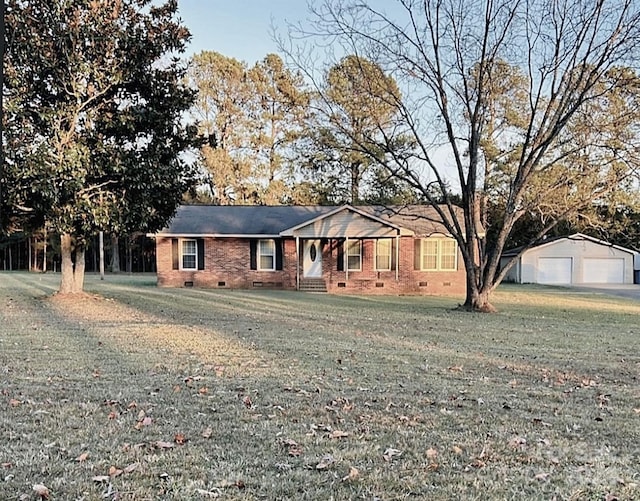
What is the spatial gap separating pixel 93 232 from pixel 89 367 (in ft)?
30.1

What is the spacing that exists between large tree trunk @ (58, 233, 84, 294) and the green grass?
680 cm

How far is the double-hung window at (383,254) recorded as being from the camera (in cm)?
2352

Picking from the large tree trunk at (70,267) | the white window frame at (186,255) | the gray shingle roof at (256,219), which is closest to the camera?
the large tree trunk at (70,267)

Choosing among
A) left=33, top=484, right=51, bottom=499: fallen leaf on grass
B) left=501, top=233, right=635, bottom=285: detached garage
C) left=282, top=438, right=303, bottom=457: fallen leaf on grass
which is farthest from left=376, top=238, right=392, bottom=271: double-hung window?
left=33, top=484, right=51, bottom=499: fallen leaf on grass

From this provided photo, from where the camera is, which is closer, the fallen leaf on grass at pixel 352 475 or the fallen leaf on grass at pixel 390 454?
the fallen leaf on grass at pixel 352 475

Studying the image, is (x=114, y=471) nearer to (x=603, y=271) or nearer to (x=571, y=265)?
(x=571, y=265)

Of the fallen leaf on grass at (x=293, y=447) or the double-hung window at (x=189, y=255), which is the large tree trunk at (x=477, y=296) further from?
the double-hung window at (x=189, y=255)

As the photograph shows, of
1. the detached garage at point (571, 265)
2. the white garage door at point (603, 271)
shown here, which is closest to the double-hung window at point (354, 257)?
the detached garage at point (571, 265)

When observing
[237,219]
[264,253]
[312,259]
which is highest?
[237,219]

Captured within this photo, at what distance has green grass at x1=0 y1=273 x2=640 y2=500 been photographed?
330 cm

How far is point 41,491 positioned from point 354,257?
20.9 meters

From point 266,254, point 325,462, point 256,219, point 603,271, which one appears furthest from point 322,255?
point 603,271

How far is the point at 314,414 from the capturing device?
15.6 ft

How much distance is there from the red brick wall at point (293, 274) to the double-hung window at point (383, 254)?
22 cm
